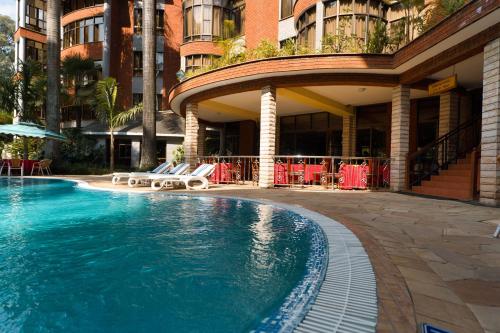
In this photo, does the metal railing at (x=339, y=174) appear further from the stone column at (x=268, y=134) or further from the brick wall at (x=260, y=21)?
the brick wall at (x=260, y=21)

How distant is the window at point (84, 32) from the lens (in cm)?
2733

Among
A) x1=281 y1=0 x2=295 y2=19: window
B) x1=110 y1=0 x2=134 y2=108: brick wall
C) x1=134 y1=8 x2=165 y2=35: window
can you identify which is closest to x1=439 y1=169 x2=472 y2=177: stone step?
x1=281 y1=0 x2=295 y2=19: window

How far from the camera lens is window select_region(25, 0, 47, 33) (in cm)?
3203

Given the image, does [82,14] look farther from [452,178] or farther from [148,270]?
[148,270]

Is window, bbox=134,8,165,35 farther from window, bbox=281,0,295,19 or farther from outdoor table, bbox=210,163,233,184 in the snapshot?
outdoor table, bbox=210,163,233,184

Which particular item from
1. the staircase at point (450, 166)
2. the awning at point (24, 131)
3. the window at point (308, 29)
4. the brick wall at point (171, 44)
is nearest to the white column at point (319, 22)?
the window at point (308, 29)

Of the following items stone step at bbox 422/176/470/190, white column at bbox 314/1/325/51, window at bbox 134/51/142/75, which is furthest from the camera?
window at bbox 134/51/142/75

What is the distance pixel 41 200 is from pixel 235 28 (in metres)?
18.2

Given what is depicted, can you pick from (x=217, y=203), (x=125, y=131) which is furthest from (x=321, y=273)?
(x=125, y=131)

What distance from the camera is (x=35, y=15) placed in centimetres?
3250

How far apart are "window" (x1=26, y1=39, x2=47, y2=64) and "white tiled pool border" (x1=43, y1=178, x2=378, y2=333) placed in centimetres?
3706

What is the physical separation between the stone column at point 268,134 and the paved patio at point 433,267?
5.66m

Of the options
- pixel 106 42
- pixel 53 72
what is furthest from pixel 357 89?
pixel 106 42

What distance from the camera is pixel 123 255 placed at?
12.3 feet
